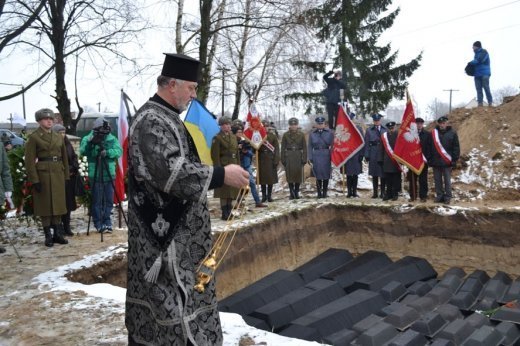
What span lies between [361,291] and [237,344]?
4.29 meters

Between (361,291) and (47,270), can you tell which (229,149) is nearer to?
(361,291)

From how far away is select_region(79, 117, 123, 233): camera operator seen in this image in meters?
7.70

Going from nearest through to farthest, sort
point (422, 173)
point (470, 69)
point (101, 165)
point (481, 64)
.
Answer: point (101, 165) < point (422, 173) < point (481, 64) < point (470, 69)

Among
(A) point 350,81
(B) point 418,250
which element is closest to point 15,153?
(B) point 418,250

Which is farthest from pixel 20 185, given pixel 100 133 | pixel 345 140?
pixel 345 140

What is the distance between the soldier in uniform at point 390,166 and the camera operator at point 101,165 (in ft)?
18.0

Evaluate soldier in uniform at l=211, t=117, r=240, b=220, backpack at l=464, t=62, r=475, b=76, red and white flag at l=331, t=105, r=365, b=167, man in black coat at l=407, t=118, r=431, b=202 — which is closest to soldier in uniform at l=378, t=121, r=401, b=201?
man in black coat at l=407, t=118, r=431, b=202

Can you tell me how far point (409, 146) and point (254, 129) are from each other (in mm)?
3293

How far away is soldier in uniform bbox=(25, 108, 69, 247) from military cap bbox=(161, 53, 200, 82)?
479cm

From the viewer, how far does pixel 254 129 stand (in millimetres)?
10586

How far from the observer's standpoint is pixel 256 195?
407 inches

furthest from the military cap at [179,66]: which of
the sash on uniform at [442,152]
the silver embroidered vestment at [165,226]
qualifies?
the sash on uniform at [442,152]

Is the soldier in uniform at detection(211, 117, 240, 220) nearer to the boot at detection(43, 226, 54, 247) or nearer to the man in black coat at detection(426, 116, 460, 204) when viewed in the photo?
the boot at detection(43, 226, 54, 247)

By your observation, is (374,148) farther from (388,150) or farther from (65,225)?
(65,225)
